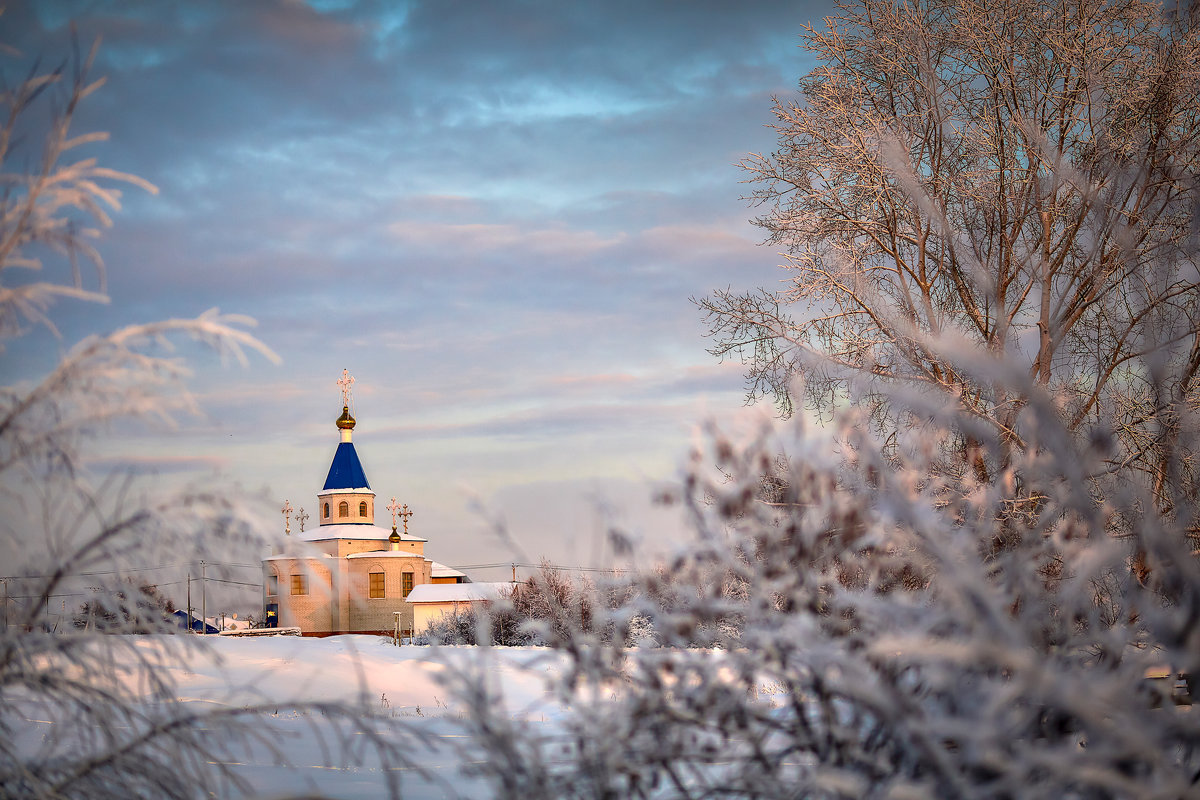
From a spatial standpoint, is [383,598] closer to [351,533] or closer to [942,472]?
[351,533]

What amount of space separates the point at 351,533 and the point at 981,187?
159ft

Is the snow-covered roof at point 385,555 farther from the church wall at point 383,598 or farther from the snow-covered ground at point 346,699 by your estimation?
the snow-covered ground at point 346,699

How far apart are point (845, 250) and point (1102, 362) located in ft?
10.1

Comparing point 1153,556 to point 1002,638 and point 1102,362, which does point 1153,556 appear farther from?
point 1102,362

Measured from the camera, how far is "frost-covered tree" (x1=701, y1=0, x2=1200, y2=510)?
10547 millimetres

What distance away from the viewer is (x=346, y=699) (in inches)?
111

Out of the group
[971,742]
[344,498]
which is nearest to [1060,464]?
[971,742]

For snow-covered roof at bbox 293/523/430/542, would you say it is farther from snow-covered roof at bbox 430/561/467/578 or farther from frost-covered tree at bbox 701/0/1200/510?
frost-covered tree at bbox 701/0/1200/510

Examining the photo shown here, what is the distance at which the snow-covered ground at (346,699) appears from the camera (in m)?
2.72

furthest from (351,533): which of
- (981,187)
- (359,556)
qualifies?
(981,187)

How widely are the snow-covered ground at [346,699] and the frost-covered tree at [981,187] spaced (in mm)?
5052

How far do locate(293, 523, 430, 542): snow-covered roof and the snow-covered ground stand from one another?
136ft

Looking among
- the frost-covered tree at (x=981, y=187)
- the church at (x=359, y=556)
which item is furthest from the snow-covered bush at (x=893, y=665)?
the church at (x=359, y=556)

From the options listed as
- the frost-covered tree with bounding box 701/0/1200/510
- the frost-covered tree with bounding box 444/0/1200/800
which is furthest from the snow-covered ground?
the frost-covered tree with bounding box 701/0/1200/510
